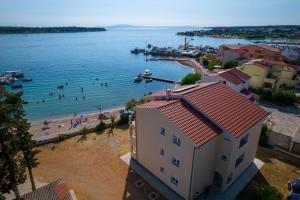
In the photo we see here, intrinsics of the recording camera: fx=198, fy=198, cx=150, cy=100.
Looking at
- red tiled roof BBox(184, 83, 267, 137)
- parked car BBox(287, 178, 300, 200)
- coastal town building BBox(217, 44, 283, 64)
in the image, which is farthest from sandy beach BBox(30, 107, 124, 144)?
coastal town building BBox(217, 44, 283, 64)

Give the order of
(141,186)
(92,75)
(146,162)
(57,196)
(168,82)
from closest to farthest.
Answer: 1. (57,196)
2. (141,186)
3. (146,162)
4. (168,82)
5. (92,75)

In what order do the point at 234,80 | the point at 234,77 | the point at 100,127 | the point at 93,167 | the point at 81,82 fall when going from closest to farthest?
1. the point at 93,167
2. the point at 100,127
3. the point at 234,80
4. the point at 234,77
5. the point at 81,82

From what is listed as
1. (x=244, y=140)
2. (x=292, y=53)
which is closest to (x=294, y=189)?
(x=244, y=140)

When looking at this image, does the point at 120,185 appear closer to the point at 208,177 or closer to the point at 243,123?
the point at 208,177

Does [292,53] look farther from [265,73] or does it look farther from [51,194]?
[51,194]

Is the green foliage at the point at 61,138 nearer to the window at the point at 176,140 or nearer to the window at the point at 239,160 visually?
the window at the point at 176,140

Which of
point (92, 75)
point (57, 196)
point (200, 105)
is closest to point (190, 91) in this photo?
point (200, 105)
